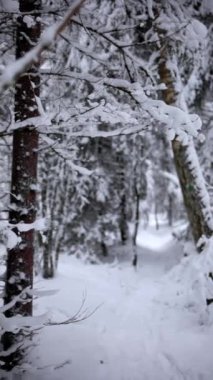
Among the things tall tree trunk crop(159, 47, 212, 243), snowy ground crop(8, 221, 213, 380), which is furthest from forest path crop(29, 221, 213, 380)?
tall tree trunk crop(159, 47, 212, 243)

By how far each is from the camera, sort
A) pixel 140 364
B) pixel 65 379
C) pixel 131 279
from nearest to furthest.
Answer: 1. pixel 65 379
2. pixel 140 364
3. pixel 131 279

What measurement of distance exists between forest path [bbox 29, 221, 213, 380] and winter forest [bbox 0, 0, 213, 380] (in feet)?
0.08

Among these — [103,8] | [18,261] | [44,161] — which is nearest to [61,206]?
[44,161]

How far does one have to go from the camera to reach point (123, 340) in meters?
4.79

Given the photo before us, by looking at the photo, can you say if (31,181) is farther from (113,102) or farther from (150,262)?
(150,262)

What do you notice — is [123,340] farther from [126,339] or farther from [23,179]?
[23,179]

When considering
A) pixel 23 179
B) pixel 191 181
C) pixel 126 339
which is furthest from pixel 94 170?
pixel 126 339

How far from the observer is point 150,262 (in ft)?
42.3

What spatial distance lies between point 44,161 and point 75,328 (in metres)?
4.63

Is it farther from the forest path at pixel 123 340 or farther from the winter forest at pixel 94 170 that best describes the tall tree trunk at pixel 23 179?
the forest path at pixel 123 340

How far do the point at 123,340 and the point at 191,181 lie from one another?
120 inches

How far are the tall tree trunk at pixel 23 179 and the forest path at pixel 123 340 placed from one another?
0.43m

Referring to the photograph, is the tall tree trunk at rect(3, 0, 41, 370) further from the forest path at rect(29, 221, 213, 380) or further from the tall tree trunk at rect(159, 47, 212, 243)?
the tall tree trunk at rect(159, 47, 212, 243)

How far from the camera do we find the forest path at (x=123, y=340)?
151 inches
